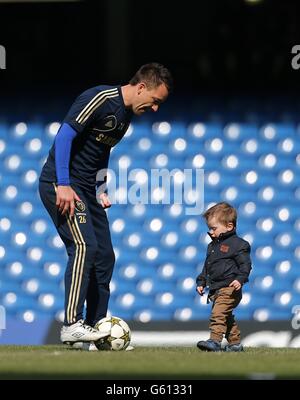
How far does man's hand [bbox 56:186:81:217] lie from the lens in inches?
331

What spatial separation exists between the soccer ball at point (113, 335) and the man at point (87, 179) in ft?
0.31

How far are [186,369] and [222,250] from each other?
62.8 inches

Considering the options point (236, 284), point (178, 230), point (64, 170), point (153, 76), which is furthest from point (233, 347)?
point (178, 230)

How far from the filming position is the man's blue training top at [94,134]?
8594 mm

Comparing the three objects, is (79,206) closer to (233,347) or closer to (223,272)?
(223,272)

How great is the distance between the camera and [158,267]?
1205 centimetres

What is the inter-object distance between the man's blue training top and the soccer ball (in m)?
0.91

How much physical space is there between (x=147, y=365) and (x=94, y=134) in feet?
6.00

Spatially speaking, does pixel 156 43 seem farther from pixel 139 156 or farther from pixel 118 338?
pixel 118 338

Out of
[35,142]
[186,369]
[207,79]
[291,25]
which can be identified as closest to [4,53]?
[35,142]
